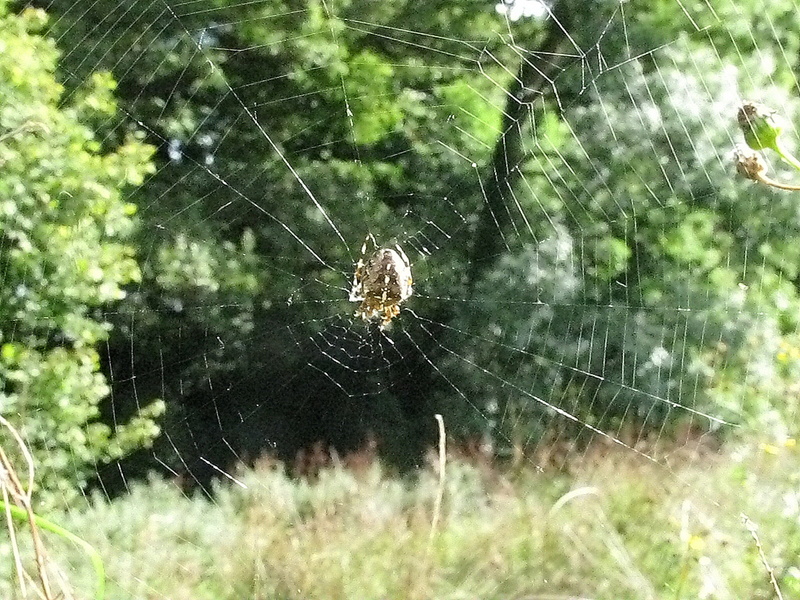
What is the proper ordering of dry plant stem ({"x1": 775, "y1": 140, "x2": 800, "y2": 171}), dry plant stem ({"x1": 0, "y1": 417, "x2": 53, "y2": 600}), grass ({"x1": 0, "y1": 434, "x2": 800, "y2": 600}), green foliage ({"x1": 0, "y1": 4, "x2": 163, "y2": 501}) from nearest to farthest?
1. dry plant stem ({"x1": 0, "y1": 417, "x2": 53, "y2": 600})
2. dry plant stem ({"x1": 775, "y1": 140, "x2": 800, "y2": 171})
3. grass ({"x1": 0, "y1": 434, "x2": 800, "y2": 600})
4. green foliage ({"x1": 0, "y1": 4, "x2": 163, "y2": 501})

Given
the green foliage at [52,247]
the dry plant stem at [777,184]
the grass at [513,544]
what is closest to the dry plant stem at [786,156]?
the dry plant stem at [777,184]

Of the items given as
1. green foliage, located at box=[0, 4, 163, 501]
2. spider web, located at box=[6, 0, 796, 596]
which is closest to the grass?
green foliage, located at box=[0, 4, 163, 501]

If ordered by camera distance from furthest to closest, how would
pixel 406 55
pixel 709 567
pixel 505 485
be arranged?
1. pixel 406 55
2. pixel 505 485
3. pixel 709 567

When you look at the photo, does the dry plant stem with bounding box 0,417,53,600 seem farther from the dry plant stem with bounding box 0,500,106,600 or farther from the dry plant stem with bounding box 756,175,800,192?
the dry plant stem with bounding box 756,175,800,192

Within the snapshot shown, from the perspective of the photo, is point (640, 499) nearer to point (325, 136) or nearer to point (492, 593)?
point (492, 593)

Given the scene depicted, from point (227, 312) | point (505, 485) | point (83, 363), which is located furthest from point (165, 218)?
point (505, 485)
